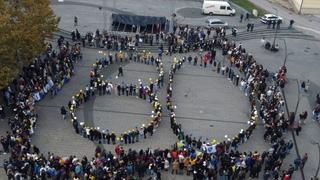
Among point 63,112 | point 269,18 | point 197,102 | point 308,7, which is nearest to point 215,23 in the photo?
point 269,18

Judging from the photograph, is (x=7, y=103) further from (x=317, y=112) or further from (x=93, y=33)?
(x=317, y=112)

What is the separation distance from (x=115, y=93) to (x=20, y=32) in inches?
359

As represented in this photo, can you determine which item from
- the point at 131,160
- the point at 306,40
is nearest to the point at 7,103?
the point at 131,160

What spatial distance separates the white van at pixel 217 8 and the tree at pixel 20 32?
22.6 metres

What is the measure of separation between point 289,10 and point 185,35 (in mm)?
16625

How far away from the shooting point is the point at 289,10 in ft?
194

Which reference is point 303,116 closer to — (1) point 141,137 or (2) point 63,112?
(1) point 141,137

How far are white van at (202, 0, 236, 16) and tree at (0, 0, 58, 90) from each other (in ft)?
74.2

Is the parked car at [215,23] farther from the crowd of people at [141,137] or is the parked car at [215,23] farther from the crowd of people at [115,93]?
the crowd of people at [115,93]

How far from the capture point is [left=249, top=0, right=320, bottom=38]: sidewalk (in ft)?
179

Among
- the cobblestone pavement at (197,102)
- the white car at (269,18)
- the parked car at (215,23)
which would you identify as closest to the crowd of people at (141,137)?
the cobblestone pavement at (197,102)

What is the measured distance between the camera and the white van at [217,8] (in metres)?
56.2

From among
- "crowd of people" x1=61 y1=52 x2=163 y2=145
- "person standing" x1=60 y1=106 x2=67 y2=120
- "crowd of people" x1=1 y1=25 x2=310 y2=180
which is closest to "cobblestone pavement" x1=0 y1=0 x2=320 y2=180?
"person standing" x1=60 y1=106 x2=67 y2=120

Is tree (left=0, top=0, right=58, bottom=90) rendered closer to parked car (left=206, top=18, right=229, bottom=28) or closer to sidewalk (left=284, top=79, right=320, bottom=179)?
sidewalk (left=284, top=79, right=320, bottom=179)
